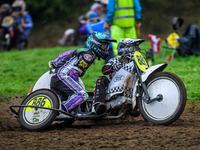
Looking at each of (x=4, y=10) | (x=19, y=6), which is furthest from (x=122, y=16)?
(x=4, y=10)

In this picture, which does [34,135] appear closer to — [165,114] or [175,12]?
[165,114]

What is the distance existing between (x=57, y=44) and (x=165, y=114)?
18423 mm

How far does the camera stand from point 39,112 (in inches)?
241

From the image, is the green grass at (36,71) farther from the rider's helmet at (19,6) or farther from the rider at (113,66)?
the rider's helmet at (19,6)

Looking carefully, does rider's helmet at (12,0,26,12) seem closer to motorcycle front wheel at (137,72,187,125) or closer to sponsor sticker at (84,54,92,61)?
sponsor sticker at (84,54,92,61)

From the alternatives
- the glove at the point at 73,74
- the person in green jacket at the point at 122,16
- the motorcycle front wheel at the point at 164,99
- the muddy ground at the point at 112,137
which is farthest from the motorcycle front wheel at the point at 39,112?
the person in green jacket at the point at 122,16

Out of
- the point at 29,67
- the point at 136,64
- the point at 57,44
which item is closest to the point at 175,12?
the point at 57,44

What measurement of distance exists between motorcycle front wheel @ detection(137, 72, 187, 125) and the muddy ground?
0.15m

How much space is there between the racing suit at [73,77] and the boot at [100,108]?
0.85 feet

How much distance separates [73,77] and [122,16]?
4.60 meters

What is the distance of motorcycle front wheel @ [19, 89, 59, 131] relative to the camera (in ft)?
19.8

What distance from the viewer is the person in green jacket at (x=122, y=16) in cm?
1048

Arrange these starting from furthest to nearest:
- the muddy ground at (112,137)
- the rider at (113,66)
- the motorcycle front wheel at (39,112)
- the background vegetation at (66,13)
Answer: the background vegetation at (66,13), the rider at (113,66), the motorcycle front wheel at (39,112), the muddy ground at (112,137)

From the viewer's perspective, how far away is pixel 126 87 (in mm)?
6137
